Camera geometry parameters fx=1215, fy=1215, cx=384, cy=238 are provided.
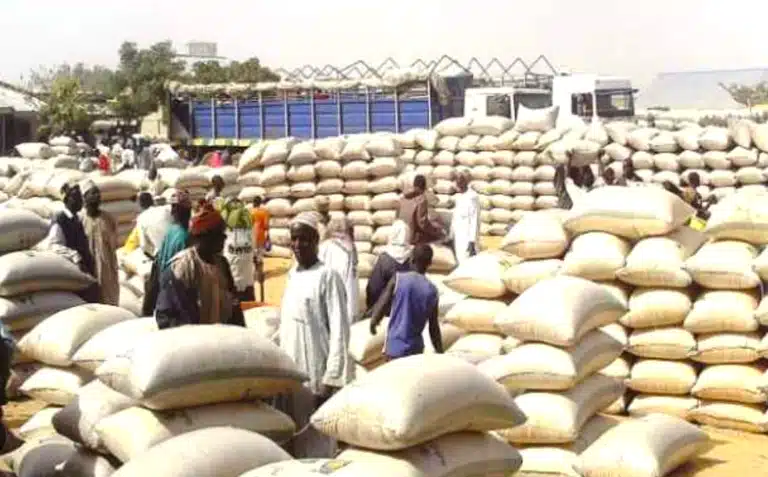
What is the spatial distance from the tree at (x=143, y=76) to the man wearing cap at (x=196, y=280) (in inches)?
1039

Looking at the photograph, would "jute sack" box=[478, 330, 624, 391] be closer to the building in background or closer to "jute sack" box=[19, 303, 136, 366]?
"jute sack" box=[19, 303, 136, 366]

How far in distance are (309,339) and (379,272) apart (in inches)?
87.7

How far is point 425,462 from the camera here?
15.3 ft

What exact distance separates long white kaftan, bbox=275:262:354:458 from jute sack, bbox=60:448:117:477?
858 mm

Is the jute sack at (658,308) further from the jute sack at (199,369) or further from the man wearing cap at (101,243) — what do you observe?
the man wearing cap at (101,243)

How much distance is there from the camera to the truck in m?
21.5

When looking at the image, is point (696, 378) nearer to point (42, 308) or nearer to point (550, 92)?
point (42, 308)

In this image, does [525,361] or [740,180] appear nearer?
[525,361]

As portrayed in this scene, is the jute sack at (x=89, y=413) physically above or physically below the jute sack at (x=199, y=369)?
below

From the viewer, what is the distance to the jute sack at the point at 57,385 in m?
6.57

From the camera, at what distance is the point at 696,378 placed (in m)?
7.95

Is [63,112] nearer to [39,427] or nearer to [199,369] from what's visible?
[39,427]

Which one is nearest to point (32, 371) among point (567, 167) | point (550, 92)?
point (567, 167)

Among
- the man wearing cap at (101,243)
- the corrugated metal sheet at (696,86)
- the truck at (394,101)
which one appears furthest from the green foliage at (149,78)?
the corrugated metal sheet at (696,86)
